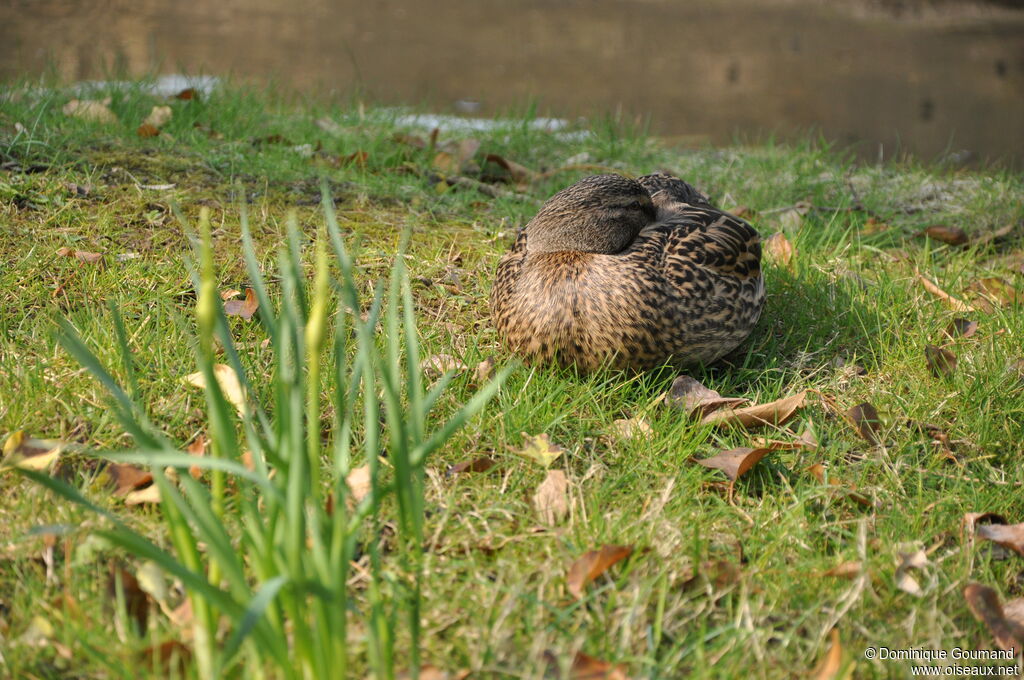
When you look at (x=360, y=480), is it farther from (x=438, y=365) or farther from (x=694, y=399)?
(x=694, y=399)

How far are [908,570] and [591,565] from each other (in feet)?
2.56

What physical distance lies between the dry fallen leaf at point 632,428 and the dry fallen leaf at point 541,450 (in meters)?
0.22

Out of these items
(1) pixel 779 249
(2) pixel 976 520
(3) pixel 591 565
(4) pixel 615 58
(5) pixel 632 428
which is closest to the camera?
(3) pixel 591 565

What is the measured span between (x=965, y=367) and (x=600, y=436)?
1318 mm

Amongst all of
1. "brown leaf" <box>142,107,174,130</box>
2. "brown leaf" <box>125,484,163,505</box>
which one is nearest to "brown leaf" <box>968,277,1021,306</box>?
"brown leaf" <box>125,484,163,505</box>

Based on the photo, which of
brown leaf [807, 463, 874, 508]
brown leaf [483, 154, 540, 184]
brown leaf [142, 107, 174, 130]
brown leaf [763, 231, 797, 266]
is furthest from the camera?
brown leaf [483, 154, 540, 184]

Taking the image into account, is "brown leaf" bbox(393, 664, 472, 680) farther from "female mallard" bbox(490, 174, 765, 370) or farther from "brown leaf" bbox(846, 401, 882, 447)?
"brown leaf" bbox(846, 401, 882, 447)

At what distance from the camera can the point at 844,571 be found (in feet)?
7.34

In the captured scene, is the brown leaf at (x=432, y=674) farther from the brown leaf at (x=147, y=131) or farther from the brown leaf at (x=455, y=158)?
the brown leaf at (x=147, y=131)

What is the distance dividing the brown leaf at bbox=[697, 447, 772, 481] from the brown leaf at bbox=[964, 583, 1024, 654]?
24.1 inches

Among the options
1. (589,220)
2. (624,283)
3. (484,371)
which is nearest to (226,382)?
(484,371)

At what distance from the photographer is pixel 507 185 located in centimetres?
493

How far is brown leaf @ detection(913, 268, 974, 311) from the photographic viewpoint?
3.75 meters

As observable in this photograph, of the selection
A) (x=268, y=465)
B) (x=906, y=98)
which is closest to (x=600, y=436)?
(x=268, y=465)
